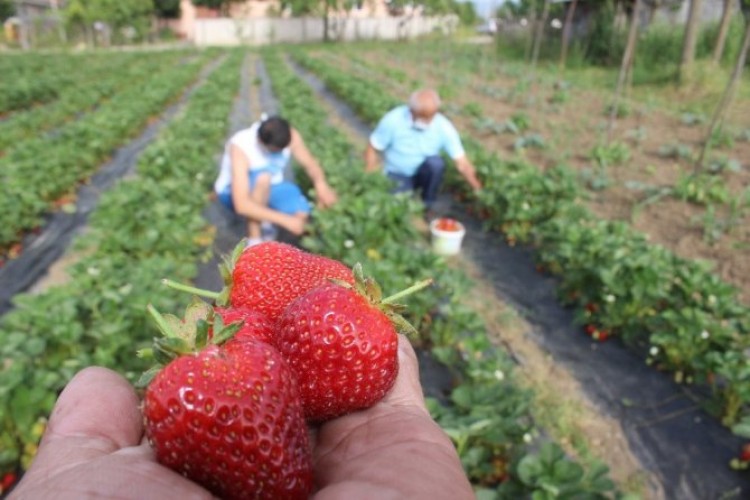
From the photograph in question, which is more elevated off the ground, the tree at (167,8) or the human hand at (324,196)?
the tree at (167,8)

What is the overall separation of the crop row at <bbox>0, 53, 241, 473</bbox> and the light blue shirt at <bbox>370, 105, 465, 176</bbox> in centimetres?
232

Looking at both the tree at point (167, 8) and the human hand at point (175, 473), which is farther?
the tree at point (167, 8)

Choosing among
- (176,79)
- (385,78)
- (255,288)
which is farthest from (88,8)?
(255,288)

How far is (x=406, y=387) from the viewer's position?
1.51 metres

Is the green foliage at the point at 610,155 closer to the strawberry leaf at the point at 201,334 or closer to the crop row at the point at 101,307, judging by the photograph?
the crop row at the point at 101,307

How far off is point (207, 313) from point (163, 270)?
3.03 metres

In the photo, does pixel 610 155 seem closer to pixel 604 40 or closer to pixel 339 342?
pixel 339 342

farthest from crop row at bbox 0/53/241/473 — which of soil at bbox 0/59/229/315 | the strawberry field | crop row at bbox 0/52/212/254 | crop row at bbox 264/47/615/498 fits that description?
crop row at bbox 264/47/615/498

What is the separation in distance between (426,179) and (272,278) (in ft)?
16.5

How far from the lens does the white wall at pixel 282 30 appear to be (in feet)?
151

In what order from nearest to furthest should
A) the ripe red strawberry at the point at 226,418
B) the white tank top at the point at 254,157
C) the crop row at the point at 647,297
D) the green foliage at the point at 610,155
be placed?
the ripe red strawberry at the point at 226,418, the crop row at the point at 647,297, the white tank top at the point at 254,157, the green foliage at the point at 610,155

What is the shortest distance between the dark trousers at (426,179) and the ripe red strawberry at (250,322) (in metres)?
4.78

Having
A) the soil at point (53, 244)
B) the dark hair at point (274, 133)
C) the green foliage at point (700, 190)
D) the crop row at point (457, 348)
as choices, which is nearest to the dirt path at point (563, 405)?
the crop row at point (457, 348)

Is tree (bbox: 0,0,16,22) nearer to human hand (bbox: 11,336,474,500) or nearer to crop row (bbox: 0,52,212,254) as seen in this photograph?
crop row (bbox: 0,52,212,254)
